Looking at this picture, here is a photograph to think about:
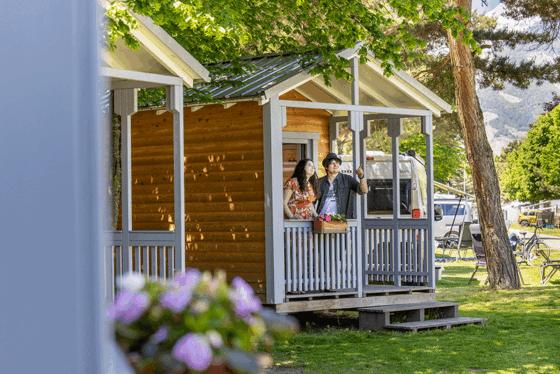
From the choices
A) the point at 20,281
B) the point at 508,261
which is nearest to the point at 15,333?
the point at 20,281

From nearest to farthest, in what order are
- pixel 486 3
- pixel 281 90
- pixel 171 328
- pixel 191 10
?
pixel 171 328, pixel 191 10, pixel 281 90, pixel 486 3

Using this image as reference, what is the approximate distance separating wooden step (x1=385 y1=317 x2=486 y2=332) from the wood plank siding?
1961mm

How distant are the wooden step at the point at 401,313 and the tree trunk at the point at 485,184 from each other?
4932 millimetres

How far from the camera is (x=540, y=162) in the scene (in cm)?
5409

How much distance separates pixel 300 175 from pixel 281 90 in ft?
3.86

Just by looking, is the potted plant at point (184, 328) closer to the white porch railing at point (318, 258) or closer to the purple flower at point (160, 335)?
the purple flower at point (160, 335)

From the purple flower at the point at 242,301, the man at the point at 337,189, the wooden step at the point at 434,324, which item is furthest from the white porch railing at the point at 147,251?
the purple flower at the point at 242,301

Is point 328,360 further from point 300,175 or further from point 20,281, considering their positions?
point 20,281

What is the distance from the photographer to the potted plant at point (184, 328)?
1275mm

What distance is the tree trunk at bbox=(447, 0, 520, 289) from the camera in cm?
1555

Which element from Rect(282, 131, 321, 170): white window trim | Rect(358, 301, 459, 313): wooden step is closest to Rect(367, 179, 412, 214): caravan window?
Rect(282, 131, 321, 170): white window trim

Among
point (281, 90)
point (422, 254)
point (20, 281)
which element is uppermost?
point (281, 90)

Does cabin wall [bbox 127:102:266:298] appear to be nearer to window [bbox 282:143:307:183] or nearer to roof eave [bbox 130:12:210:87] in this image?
roof eave [bbox 130:12:210:87]

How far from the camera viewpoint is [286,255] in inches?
388
